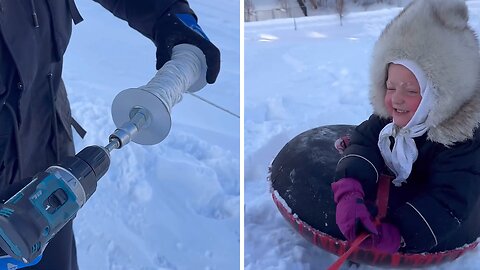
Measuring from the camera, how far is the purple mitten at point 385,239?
136cm

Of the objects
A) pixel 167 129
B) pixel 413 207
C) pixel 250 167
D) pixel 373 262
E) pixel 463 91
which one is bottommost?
pixel 250 167

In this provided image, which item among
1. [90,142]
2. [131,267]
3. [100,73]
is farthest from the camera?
[100,73]

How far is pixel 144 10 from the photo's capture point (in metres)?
1.10

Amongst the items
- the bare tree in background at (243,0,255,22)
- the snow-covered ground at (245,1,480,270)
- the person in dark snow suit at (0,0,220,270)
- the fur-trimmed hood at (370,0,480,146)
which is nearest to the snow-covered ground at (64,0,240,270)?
the snow-covered ground at (245,1,480,270)

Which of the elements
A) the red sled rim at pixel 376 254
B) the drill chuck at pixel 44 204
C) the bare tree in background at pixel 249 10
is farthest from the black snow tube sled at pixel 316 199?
the bare tree in background at pixel 249 10

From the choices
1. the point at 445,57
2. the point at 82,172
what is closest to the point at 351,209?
the point at 445,57

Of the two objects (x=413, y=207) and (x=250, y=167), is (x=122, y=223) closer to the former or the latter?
Answer: (x=250, y=167)

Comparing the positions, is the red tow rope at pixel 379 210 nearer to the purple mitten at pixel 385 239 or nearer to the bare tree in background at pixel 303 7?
the purple mitten at pixel 385 239

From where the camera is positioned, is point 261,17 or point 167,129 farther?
point 261,17

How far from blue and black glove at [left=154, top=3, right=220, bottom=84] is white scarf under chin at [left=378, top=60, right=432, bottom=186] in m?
0.53

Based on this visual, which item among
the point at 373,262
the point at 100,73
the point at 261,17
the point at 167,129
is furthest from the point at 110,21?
the point at 167,129

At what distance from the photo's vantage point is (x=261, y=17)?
3764mm

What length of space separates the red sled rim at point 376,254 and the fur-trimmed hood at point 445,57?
1.05 ft

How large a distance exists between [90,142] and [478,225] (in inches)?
63.5
